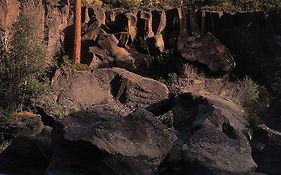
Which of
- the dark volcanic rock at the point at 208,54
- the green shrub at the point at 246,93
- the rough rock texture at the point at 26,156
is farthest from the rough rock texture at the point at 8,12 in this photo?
the green shrub at the point at 246,93

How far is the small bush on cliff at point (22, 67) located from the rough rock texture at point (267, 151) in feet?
39.3

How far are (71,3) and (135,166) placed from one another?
2349cm

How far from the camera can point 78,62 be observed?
3278 cm

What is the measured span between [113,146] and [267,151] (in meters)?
9.54

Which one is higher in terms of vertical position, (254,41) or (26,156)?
(254,41)

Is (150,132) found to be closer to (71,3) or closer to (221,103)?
(221,103)

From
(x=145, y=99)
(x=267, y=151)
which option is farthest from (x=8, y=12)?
(x=267, y=151)

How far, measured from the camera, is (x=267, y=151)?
2362cm

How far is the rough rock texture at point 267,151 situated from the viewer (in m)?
22.8

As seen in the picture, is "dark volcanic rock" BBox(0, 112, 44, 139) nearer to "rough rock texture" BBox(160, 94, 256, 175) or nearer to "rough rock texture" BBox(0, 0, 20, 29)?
"rough rock texture" BBox(0, 0, 20, 29)

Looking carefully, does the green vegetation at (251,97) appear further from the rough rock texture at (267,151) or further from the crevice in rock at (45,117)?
the crevice in rock at (45,117)

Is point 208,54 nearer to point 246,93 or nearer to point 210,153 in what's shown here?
point 246,93

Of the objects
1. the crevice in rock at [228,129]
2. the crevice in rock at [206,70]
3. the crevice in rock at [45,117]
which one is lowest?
the crevice in rock at [45,117]

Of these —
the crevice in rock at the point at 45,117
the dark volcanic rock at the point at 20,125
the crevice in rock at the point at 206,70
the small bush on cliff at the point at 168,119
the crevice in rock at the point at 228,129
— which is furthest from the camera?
the crevice in rock at the point at 206,70
